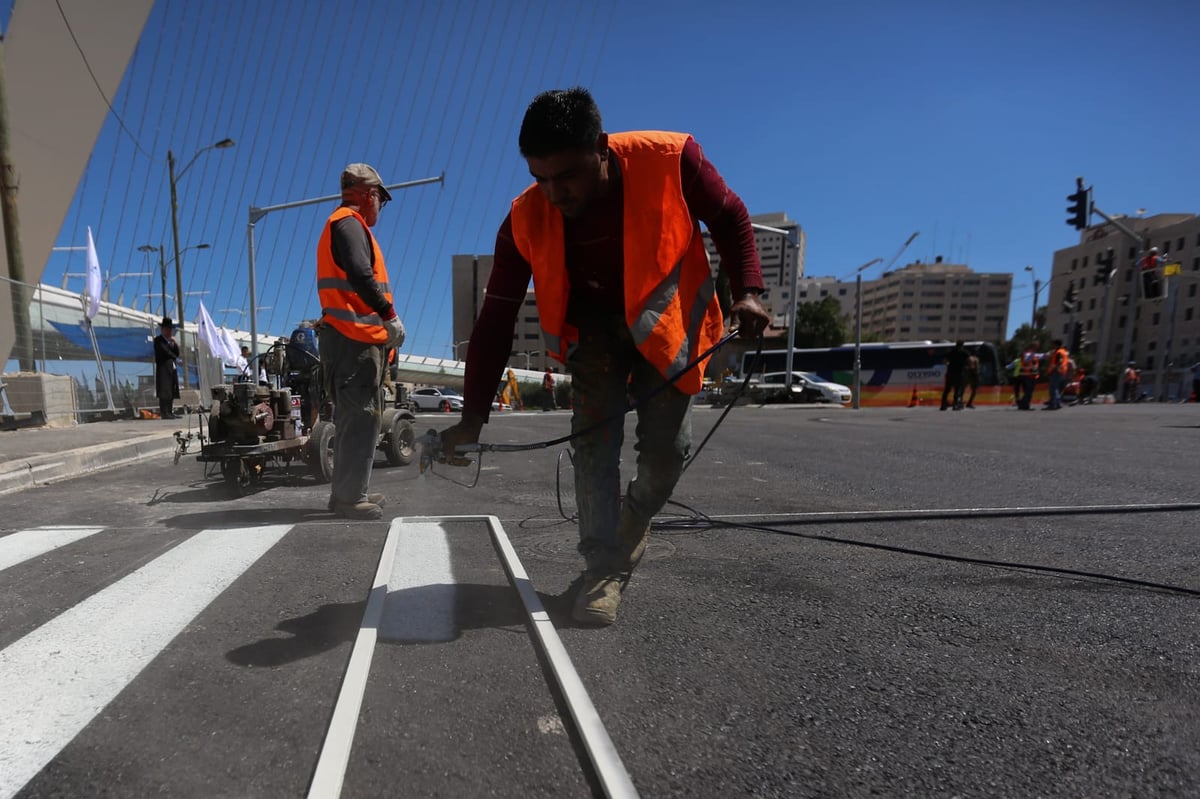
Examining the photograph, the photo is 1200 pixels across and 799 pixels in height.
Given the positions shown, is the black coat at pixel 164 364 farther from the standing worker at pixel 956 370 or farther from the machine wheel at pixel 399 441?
the standing worker at pixel 956 370

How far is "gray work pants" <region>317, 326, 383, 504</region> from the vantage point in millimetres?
3639

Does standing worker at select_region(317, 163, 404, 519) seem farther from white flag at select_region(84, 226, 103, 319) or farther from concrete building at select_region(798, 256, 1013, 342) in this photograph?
concrete building at select_region(798, 256, 1013, 342)

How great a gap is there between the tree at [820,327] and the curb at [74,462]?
61.4m

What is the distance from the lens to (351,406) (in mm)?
3705

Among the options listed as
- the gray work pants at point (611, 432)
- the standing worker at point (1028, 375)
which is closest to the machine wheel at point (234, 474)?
the gray work pants at point (611, 432)

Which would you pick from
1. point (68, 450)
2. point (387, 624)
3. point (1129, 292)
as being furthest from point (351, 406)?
point (1129, 292)

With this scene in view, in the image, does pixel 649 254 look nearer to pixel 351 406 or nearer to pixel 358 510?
pixel 351 406

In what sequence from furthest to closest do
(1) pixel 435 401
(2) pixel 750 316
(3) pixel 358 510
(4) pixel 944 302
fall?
(4) pixel 944 302
(1) pixel 435 401
(3) pixel 358 510
(2) pixel 750 316

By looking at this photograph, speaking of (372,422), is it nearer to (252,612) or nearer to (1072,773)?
(252,612)

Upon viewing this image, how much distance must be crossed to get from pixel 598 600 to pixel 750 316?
3.41 feet

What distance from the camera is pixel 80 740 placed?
1.41m

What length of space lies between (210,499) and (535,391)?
43.6 m

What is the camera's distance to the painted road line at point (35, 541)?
283 centimetres

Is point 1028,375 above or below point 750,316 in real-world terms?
A: below
